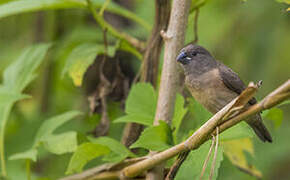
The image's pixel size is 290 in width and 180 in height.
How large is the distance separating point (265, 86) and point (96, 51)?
190 centimetres

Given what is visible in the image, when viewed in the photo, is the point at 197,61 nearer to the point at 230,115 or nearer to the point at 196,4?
the point at 196,4

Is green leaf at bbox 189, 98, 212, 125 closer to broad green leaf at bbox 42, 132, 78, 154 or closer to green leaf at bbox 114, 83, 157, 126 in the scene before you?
green leaf at bbox 114, 83, 157, 126

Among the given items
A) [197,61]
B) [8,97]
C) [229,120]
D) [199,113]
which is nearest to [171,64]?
[199,113]

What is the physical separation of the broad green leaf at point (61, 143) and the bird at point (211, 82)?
67 cm

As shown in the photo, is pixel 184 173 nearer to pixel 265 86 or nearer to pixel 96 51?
pixel 96 51

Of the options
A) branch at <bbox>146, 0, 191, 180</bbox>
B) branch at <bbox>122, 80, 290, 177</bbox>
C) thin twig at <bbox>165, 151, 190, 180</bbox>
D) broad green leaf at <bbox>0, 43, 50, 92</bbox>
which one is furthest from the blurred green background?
branch at <bbox>122, 80, 290, 177</bbox>

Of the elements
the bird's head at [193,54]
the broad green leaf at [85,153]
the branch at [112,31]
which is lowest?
the broad green leaf at [85,153]

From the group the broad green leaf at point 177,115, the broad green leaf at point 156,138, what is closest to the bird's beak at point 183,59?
the broad green leaf at point 177,115

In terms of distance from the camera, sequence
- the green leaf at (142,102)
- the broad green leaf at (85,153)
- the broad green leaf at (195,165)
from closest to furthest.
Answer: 1. the broad green leaf at (195,165)
2. the broad green leaf at (85,153)
3. the green leaf at (142,102)

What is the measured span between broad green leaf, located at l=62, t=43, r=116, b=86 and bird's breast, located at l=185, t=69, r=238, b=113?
48cm

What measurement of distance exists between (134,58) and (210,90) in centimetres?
91

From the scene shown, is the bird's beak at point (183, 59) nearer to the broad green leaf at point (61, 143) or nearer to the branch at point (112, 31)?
the branch at point (112, 31)

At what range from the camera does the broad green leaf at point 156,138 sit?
2.04 m

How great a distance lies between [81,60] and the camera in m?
2.71
